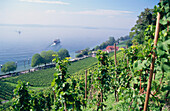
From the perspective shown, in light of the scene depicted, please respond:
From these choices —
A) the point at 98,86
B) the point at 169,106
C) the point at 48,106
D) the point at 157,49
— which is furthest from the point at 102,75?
the point at 48,106

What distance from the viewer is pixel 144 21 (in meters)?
30.1

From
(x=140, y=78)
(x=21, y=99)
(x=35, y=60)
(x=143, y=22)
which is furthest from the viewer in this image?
(x=35, y=60)

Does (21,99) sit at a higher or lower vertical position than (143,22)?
lower

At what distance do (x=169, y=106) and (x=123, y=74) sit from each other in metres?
3.21

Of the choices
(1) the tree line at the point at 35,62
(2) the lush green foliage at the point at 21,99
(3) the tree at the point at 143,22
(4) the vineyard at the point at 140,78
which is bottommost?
(1) the tree line at the point at 35,62

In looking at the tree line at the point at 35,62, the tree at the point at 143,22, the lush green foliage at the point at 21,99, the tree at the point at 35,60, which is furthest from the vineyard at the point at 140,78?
the tree at the point at 35,60

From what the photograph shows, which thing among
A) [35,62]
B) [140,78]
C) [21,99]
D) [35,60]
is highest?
[140,78]

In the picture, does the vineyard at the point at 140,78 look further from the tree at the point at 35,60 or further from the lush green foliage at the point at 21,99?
the tree at the point at 35,60

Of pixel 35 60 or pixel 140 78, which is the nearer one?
pixel 140 78

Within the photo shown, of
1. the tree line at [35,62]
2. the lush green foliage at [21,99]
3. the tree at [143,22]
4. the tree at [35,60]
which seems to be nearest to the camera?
the lush green foliage at [21,99]

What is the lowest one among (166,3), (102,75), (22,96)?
(22,96)

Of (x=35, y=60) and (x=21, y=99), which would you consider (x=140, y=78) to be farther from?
(x=35, y=60)

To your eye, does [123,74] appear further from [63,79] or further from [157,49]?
[157,49]

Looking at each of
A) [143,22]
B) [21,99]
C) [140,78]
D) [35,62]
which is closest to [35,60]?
[35,62]
